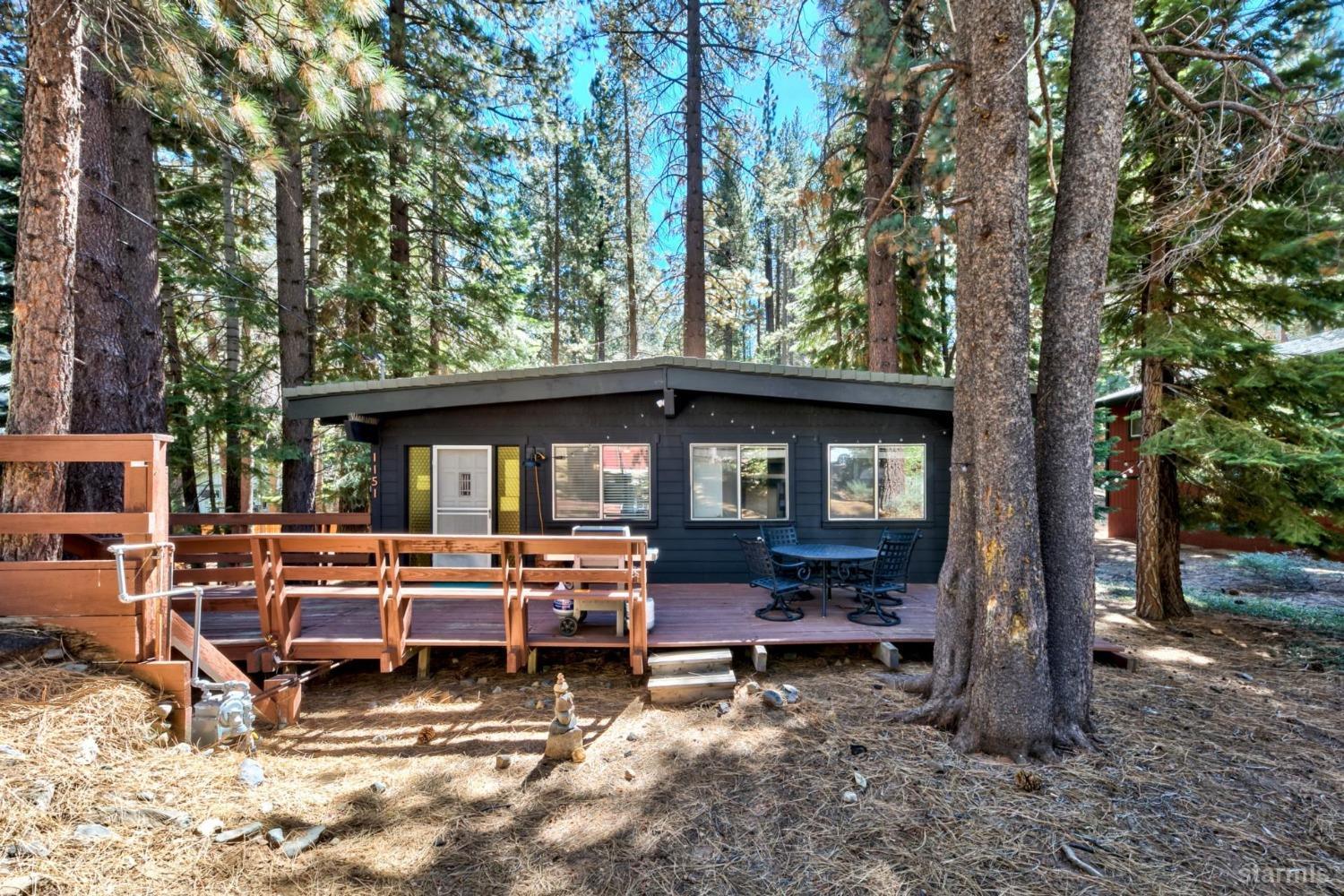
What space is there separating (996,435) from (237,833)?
4312 millimetres

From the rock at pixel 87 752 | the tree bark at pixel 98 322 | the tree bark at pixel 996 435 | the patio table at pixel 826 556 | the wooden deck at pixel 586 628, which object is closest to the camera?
the rock at pixel 87 752

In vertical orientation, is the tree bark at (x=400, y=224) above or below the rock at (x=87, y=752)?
above

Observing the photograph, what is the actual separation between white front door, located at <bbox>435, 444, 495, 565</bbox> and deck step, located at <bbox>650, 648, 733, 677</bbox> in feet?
11.6

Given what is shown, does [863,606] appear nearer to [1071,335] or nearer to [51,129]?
[1071,335]

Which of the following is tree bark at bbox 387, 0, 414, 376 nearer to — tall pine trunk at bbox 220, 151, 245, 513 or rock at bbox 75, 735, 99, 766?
tall pine trunk at bbox 220, 151, 245, 513

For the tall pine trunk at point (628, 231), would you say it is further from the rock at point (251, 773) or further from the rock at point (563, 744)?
the rock at point (251, 773)

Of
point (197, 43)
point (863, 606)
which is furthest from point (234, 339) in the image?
point (863, 606)

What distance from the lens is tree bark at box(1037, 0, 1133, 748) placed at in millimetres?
3303

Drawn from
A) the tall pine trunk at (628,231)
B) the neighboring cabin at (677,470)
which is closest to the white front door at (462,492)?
the neighboring cabin at (677,470)

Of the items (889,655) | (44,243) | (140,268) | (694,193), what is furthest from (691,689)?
(694,193)

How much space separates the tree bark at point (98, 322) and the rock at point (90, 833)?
153 inches

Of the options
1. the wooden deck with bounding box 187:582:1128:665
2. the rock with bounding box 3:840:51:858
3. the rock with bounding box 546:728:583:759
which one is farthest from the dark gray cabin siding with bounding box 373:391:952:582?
the rock with bounding box 3:840:51:858

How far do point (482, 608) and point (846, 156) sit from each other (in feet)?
30.7

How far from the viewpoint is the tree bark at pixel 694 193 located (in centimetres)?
1010
